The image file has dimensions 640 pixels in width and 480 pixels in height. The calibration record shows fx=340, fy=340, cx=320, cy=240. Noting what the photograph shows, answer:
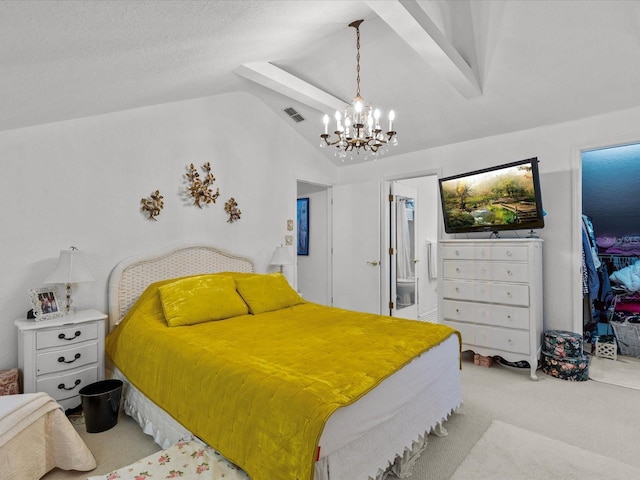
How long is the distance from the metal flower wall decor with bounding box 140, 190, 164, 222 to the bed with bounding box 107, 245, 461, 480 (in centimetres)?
45

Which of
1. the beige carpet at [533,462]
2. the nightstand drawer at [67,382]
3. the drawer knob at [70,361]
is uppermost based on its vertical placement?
the drawer knob at [70,361]

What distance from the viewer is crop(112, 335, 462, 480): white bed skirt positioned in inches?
57.3

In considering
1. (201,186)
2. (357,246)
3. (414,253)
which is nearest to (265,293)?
(201,186)

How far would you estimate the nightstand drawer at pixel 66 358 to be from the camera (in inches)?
91.7

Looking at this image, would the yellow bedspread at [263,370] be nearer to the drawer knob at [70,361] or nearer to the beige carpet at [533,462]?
the drawer knob at [70,361]

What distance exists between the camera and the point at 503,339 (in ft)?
11.3

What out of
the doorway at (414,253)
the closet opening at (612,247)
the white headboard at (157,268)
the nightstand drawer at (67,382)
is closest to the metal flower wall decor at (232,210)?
the white headboard at (157,268)

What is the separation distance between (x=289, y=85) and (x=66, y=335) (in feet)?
9.92

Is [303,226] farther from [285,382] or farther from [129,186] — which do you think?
[285,382]

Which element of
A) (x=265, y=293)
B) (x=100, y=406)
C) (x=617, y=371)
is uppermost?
(x=265, y=293)

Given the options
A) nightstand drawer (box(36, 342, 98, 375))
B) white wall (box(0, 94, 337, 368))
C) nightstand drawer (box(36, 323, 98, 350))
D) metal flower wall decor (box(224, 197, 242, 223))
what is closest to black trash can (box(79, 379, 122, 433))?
nightstand drawer (box(36, 342, 98, 375))

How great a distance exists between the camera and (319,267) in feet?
18.2

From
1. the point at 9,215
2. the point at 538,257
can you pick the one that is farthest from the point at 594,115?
the point at 9,215

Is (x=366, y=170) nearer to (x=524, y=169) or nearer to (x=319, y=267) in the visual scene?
(x=319, y=267)
